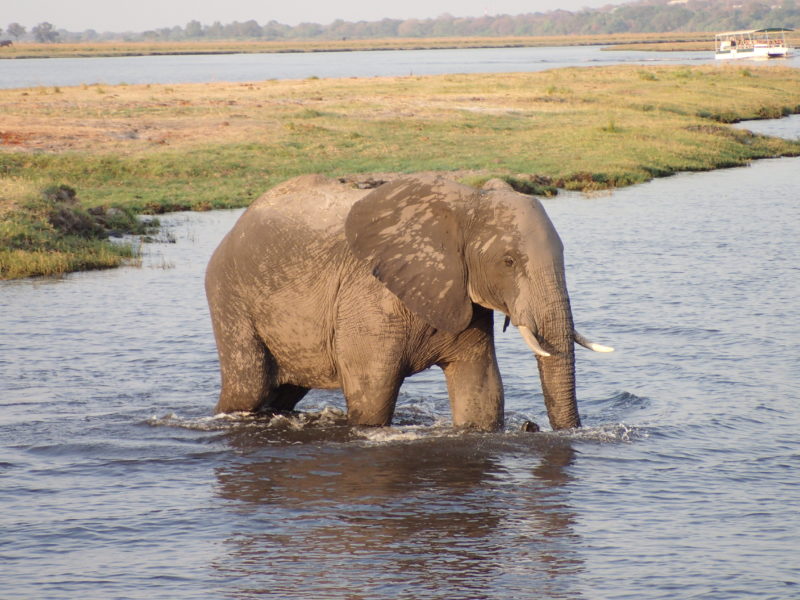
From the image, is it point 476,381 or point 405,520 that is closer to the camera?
point 405,520

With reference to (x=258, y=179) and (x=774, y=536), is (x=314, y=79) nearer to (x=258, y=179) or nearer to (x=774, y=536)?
(x=258, y=179)

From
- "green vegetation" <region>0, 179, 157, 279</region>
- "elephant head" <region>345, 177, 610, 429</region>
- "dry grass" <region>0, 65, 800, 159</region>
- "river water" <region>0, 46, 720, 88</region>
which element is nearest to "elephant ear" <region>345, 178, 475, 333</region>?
"elephant head" <region>345, 177, 610, 429</region>

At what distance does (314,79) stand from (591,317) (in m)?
54.9

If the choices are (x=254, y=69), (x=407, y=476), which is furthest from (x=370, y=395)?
(x=254, y=69)

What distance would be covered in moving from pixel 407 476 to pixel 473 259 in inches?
72.6

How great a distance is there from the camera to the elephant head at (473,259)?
8.28 m

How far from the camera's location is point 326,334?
9516 millimetres

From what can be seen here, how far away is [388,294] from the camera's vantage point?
908 cm

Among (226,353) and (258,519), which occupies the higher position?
(226,353)

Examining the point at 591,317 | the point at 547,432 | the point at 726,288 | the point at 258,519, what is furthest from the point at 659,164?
the point at 258,519

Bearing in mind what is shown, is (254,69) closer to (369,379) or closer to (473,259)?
(369,379)

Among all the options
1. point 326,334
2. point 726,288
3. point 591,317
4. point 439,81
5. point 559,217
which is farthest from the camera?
point 439,81

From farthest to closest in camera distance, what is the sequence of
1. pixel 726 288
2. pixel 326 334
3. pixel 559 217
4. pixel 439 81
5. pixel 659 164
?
pixel 439 81 → pixel 659 164 → pixel 559 217 → pixel 726 288 → pixel 326 334

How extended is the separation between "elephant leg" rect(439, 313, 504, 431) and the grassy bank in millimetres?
10922
